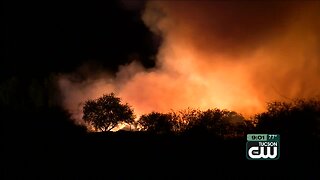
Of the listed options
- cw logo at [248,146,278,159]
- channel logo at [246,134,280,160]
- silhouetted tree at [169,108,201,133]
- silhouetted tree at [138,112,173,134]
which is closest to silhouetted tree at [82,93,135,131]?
silhouetted tree at [138,112,173,134]

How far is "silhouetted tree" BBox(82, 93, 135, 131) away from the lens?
87062mm

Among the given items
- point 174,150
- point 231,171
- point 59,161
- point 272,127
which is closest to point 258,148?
point 231,171

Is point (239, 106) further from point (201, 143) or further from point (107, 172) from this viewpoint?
point (107, 172)

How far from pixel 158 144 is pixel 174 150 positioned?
100 inches

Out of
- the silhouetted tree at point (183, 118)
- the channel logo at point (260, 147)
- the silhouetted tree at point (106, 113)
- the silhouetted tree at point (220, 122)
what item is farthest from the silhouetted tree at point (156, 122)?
the channel logo at point (260, 147)

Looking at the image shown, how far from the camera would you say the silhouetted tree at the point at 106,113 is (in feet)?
286

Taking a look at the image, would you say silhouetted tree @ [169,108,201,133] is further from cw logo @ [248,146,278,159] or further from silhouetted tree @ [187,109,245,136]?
cw logo @ [248,146,278,159]

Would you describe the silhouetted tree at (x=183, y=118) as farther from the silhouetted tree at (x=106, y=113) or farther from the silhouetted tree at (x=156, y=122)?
the silhouetted tree at (x=106, y=113)

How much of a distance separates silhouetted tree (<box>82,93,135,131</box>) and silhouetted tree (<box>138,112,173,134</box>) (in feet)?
10.4

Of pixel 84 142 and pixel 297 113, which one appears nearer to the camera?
pixel 84 142

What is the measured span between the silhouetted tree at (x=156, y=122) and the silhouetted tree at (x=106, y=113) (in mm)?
3160

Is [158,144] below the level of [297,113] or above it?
below

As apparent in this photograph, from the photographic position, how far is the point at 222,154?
40.6 m

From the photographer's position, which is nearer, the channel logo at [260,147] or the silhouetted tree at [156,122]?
the channel logo at [260,147]
